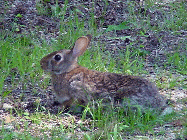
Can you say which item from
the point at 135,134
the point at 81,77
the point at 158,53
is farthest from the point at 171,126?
the point at 158,53

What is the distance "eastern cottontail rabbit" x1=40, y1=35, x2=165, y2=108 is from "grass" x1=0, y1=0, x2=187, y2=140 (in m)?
0.19

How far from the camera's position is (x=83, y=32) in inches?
307

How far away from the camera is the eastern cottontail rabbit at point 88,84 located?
526 centimetres

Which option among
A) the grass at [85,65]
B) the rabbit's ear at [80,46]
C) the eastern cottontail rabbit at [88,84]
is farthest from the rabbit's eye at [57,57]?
the grass at [85,65]

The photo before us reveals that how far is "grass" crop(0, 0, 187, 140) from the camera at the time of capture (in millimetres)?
4699

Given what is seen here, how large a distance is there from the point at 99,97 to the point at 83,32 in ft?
8.82

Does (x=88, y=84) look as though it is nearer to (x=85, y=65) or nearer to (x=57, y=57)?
(x=57, y=57)

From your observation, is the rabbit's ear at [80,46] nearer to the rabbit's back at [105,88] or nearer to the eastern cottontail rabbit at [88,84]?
the eastern cottontail rabbit at [88,84]

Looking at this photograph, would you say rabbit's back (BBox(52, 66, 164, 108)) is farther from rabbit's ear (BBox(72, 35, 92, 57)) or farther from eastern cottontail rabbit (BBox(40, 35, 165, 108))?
rabbit's ear (BBox(72, 35, 92, 57))

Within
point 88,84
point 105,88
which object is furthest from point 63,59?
point 105,88

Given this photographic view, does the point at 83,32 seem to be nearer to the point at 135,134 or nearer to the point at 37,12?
the point at 37,12

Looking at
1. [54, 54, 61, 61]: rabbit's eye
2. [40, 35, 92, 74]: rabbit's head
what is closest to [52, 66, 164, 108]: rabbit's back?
[40, 35, 92, 74]: rabbit's head

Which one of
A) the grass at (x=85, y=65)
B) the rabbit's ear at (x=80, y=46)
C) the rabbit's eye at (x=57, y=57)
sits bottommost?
the grass at (x=85, y=65)

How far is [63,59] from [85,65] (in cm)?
82
